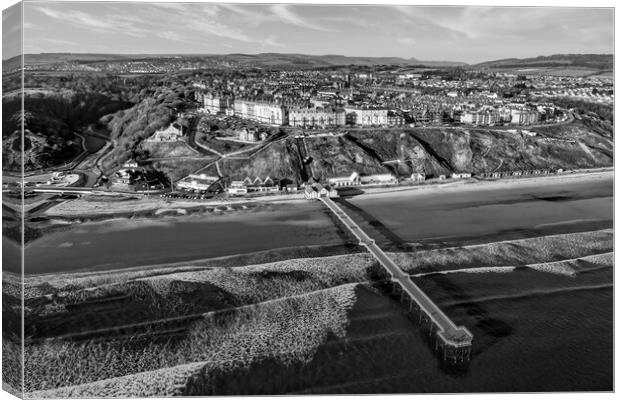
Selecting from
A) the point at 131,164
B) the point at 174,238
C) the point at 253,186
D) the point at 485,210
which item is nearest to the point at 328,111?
the point at 253,186

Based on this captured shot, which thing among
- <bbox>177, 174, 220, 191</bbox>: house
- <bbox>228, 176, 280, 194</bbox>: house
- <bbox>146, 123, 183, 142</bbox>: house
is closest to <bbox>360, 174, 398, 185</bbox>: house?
<bbox>228, 176, 280, 194</bbox>: house

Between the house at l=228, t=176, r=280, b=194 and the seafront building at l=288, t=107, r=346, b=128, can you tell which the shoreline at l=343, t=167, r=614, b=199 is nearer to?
the house at l=228, t=176, r=280, b=194

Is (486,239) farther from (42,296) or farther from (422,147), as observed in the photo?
(42,296)

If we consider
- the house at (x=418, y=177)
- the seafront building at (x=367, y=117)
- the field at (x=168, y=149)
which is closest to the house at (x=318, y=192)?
the house at (x=418, y=177)

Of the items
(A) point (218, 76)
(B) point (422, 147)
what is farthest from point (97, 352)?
(A) point (218, 76)

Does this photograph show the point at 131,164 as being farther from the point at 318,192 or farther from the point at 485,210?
the point at 485,210

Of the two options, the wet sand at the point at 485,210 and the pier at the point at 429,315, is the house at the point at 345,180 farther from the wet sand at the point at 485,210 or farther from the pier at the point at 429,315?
the pier at the point at 429,315
